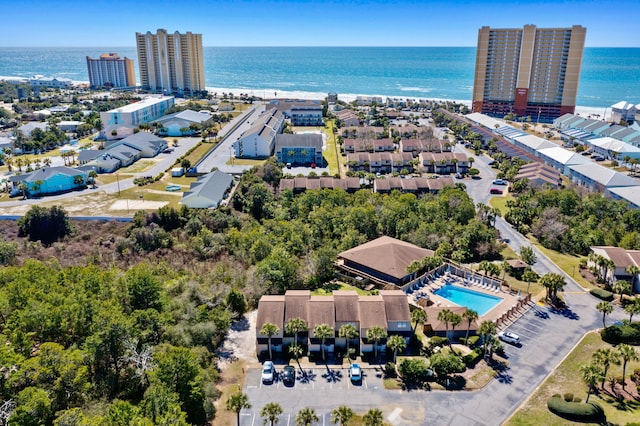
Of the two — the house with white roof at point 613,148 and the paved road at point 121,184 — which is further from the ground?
the house with white roof at point 613,148

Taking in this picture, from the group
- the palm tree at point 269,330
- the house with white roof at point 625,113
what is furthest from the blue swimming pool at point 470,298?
the house with white roof at point 625,113

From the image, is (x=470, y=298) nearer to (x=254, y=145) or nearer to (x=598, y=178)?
(x=598, y=178)

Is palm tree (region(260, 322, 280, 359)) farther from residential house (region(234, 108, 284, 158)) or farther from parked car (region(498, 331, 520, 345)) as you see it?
residential house (region(234, 108, 284, 158))

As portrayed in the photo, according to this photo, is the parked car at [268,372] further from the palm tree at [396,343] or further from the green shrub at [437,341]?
the green shrub at [437,341]

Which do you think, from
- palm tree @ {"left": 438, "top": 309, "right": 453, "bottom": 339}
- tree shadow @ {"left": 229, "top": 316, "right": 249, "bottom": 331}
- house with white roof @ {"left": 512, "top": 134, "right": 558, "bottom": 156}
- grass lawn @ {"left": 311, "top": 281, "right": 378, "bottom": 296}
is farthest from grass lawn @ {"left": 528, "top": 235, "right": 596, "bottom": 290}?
house with white roof @ {"left": 512, "top": 134, "right": 558, "bottom": 156}

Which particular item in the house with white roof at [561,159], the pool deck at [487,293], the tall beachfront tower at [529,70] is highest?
the tall beachfront tower at [529,70]

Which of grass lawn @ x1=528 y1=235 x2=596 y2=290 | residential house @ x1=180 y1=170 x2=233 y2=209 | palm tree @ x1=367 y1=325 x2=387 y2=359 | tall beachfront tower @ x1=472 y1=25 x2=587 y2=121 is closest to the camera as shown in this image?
palm tree @ x1=367 y1=325 x2=387 y2=359
